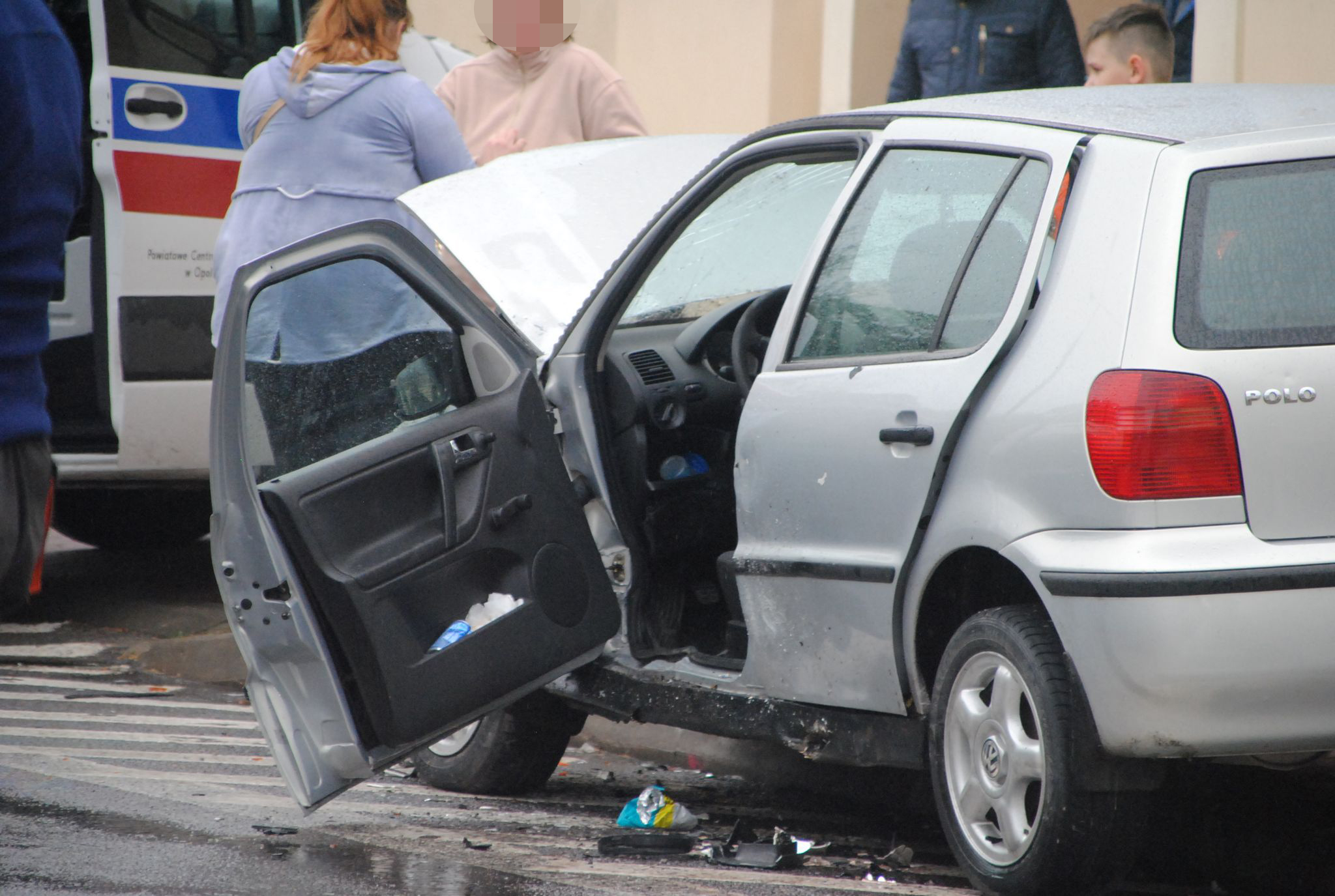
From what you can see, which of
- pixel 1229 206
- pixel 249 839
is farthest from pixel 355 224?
pixel 1229 206

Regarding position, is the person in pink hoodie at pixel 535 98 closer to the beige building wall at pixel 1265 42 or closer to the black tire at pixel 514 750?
the black tire at pixel 514 750

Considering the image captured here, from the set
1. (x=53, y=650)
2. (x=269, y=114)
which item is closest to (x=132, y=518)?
(x=53, y=650)

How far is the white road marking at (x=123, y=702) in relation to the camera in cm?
648

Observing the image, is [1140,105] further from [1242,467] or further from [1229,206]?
[1242,467]

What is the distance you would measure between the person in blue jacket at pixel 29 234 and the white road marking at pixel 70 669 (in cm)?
406

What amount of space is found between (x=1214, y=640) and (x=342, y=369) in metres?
2.05

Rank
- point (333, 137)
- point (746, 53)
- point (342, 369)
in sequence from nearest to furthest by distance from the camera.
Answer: point (342, 369)
point (333, 137)
point (746, 53)

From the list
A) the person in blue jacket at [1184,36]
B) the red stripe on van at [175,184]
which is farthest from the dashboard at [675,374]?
the person in blue jacket at [1184,36]

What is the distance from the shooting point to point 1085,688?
335cm

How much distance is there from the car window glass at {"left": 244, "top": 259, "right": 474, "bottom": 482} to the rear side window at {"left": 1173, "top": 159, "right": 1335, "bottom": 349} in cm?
176

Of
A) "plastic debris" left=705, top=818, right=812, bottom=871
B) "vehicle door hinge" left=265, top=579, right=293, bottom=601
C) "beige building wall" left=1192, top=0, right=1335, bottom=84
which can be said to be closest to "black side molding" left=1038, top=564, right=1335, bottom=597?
"plastic debris" left=705, top=818, right=812, bottom=871

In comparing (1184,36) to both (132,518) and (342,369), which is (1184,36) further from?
(132,518)

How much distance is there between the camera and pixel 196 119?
7113 millimetres

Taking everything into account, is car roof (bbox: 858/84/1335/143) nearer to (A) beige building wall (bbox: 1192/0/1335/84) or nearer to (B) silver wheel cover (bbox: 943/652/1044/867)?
(B) silver wheel cover (bbox: 943/652/1044/867)
